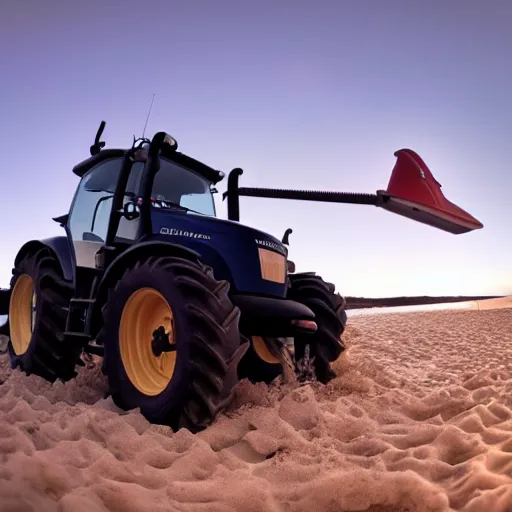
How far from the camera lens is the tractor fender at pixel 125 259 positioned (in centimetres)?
339

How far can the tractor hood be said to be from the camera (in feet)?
11.8

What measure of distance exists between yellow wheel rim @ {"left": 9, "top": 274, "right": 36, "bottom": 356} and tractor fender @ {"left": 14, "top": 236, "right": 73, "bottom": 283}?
265 millimetres

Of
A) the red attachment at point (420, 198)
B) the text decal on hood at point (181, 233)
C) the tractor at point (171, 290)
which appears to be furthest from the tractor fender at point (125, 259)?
the red attachment at point (420, 198)

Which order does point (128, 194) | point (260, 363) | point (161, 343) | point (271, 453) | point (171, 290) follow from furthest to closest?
point (260, 363)
point (128, 194)
point (161, 343)
point (171, 290)
point (271, 453)

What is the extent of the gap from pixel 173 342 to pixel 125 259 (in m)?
0.81

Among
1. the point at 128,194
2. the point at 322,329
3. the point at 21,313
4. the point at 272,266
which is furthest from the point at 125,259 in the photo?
the point at 21,313

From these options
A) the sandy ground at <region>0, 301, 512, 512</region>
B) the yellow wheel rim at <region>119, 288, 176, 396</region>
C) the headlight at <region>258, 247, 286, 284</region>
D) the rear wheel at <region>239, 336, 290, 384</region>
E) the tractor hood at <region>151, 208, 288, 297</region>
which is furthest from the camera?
the rear wheel at <region>239, 336, 290, 384</region>

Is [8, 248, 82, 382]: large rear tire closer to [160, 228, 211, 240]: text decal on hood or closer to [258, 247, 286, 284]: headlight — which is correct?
[160, 228, 211, 240]: text decal on hood

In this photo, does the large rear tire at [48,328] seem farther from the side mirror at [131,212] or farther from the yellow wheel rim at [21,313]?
the side mirror at [131,212]

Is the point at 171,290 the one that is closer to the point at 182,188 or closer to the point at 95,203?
the point at 182,188

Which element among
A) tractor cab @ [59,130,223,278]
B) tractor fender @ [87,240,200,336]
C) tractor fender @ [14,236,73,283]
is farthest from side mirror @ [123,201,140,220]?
tractor fender @ [14,236,73,283]

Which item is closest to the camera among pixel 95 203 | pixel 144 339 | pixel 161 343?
pixel 161 343

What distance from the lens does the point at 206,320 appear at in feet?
9.45

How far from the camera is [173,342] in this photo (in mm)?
3197
